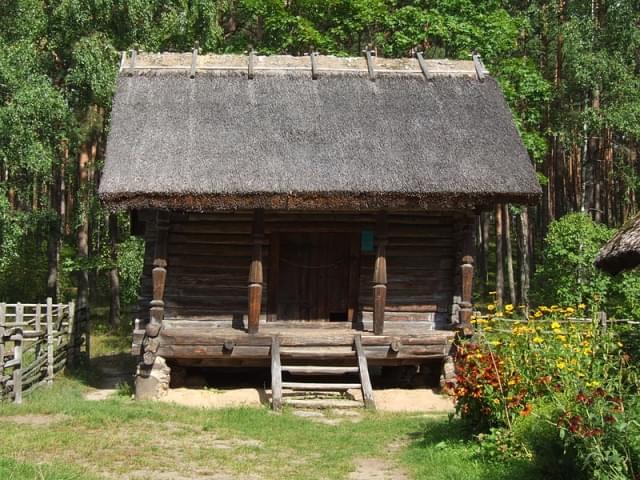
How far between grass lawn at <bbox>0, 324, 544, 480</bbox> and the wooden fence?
0.41 m

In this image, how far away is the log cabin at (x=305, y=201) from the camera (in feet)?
46.6

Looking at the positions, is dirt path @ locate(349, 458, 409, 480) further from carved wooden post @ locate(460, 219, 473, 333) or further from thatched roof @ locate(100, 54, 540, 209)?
carved wooden post @ locate(460, 219, 473, 333)

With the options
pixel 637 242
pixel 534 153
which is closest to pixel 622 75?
pixel 534 153

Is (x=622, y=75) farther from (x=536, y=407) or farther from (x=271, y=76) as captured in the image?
(x=536, y=407)

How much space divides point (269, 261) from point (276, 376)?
8.22ft

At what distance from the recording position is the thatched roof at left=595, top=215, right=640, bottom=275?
934 cm

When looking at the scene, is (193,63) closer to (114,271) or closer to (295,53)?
(295,53)

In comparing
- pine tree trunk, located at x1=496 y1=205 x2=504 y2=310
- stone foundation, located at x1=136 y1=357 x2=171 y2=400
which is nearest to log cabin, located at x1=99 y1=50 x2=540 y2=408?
stone foundation, located at x1=136 y1=357 x2=171 y2=400

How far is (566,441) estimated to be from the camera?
23.1ft

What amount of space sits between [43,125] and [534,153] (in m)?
12.8

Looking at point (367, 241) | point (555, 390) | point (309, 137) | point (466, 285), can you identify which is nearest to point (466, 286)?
point (466, 285)

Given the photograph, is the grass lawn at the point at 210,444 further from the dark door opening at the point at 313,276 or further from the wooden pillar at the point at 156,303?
the dark door opening at the point at 313,276

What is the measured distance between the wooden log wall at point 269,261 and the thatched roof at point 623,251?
583 cm

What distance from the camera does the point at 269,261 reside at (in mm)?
15883
